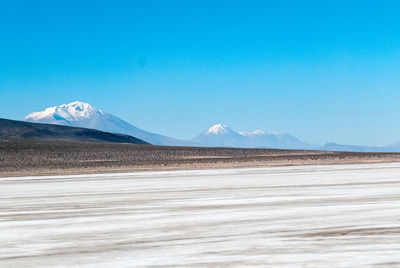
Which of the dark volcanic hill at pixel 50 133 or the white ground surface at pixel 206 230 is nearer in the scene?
the white ground surface at pixel 206 230

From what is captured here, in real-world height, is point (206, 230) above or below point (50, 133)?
below

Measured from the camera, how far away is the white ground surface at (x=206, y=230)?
7484 millimetres

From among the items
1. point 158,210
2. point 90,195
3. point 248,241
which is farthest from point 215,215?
point 90,195

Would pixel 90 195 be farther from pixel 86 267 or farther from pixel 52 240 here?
pixel 86 267

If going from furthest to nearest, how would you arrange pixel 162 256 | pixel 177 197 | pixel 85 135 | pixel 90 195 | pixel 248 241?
pixel 85 135 → pixel 90 195 → pixel 177 197 → pixel 248 241 → pixel 162 256

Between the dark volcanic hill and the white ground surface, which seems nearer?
the white ground surface

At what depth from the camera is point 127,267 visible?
23.3 ft

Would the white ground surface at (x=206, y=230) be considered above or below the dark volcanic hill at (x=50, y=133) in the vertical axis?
below

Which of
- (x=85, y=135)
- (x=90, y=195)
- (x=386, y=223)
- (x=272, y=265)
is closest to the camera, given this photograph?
(x=272, y=265)

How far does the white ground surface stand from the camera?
7.48 m

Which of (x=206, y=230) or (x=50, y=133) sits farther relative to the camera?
(x=50, y=133)

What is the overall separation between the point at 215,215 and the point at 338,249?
410cm

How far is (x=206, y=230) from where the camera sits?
9.72 metres

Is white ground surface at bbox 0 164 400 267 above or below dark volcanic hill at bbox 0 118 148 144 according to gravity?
below
